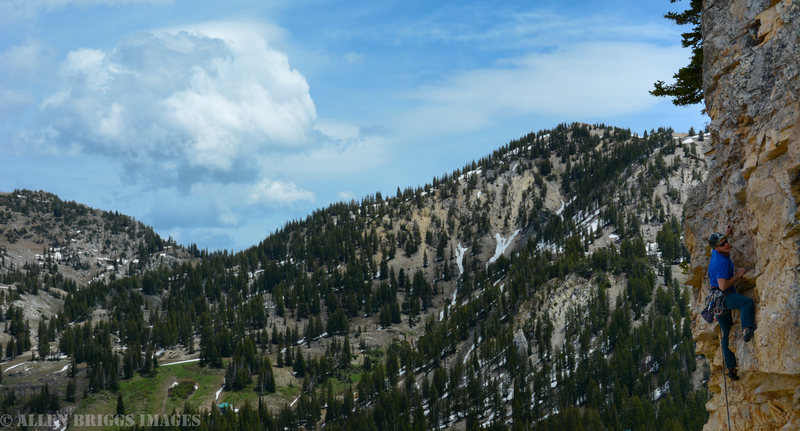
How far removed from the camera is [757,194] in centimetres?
2027

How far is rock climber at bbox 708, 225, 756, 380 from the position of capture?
20078mm

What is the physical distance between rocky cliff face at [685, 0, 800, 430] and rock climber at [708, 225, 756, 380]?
31cm

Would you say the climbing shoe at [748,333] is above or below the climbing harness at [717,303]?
below

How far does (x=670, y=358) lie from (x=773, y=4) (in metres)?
168

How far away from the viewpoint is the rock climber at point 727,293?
65.9 feet

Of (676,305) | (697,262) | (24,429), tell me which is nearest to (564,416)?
(676,305)

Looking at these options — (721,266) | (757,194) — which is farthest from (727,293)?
(757,194)

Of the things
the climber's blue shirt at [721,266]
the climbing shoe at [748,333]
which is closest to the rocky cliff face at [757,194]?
the climbing shoe at [748,333]

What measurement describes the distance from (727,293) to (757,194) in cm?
331

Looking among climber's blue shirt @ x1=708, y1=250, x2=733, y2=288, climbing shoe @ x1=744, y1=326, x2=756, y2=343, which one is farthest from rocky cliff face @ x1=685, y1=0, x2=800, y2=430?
climber's blue shirt @ x1=708, y1=250, x2=733, y2=288

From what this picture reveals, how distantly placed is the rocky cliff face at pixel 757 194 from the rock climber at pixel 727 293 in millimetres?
307

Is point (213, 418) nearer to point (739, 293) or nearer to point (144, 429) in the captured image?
point (144, 429)

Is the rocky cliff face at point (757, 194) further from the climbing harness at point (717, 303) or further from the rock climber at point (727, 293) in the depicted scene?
the climbing harness at point (717, 303)

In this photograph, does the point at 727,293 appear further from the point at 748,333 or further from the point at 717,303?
the point at 748,333
